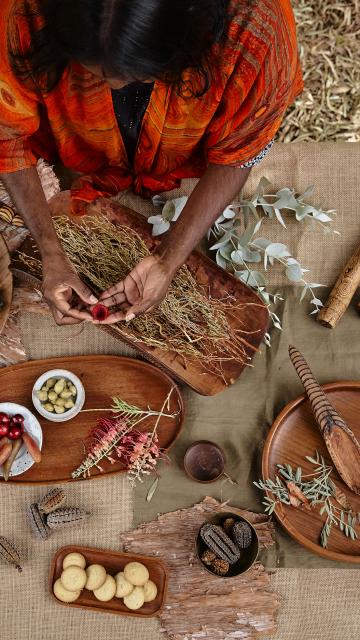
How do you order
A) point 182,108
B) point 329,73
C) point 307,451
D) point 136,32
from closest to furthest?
point 136,32, point 182,108, point 307,451, point 329,73

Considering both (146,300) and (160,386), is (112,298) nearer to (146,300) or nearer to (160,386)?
(146,300)

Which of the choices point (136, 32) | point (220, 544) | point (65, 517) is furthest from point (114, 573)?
point (136, 32)

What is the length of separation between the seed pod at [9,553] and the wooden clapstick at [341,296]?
1075mm

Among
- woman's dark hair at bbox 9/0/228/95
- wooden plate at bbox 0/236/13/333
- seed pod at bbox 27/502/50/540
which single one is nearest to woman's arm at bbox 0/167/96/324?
wooden plate at bbox 0/236/13/333

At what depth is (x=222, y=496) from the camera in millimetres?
1576

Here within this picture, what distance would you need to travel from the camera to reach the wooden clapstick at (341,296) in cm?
159

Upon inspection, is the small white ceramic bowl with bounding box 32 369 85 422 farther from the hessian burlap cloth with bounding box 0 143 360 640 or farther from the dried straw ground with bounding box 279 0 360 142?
the dried straw ground with bounding box 279 0 360 142

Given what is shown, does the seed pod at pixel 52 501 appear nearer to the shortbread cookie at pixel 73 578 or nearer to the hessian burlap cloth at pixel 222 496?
the hessian burlap cloth at pixel 222 496

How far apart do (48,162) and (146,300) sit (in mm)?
526

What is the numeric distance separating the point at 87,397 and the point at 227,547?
1.82ft

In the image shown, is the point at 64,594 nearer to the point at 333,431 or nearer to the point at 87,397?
the point at 87,397

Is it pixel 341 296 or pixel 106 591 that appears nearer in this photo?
pixel 106 591

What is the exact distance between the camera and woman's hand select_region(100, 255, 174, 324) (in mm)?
1382

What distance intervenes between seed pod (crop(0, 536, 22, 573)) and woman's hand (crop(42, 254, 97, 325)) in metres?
0.66
